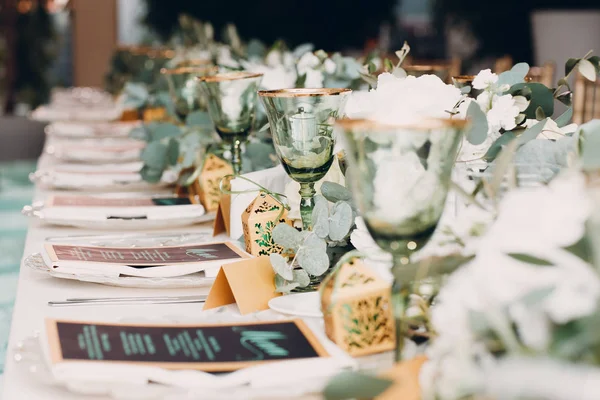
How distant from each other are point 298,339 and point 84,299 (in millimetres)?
345

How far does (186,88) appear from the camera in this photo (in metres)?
2.10

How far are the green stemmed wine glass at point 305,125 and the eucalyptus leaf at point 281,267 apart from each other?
0.09 meters

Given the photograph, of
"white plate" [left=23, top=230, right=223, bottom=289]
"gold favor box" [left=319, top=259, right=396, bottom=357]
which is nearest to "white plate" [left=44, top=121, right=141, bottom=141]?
"white plate" [left=23, top=230, right=223, bottom=289]

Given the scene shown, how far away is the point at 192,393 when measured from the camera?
771 millimetres

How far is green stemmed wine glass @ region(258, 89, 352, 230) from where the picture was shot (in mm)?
1095

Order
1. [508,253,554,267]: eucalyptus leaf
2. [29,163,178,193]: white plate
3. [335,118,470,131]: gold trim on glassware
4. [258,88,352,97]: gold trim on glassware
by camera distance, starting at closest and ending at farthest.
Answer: [508,253,554,267]: eucalyptus leaf < [335,118,470,131]: gold trim on glassware < [258,88,352,97]: gold trim on glassware < [29,163,178,193]: white plate

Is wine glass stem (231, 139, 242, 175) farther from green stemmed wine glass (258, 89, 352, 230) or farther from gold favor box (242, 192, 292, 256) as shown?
green stemmed wine glass (258, 89, 352, 230)

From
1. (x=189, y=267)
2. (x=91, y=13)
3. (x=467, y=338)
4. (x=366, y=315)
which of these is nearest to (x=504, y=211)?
(x=467, y=338)

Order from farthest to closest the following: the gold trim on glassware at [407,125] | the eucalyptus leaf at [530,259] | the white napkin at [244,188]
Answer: the white napkin at [244,188] → the gold trim on glassware at [407,125] → the eucalyptus leaf at [530,259]

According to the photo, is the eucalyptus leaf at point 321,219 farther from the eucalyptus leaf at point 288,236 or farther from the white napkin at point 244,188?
the white napkin at point 244,188

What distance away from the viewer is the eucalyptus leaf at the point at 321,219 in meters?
1.10

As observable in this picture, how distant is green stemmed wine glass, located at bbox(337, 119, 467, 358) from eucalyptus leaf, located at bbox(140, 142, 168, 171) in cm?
111

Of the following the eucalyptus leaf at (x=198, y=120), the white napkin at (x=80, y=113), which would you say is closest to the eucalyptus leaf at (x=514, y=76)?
the eucalyptus leaf at (x=198, y=120)

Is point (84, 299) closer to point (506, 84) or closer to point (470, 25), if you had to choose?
point (506, 84)
